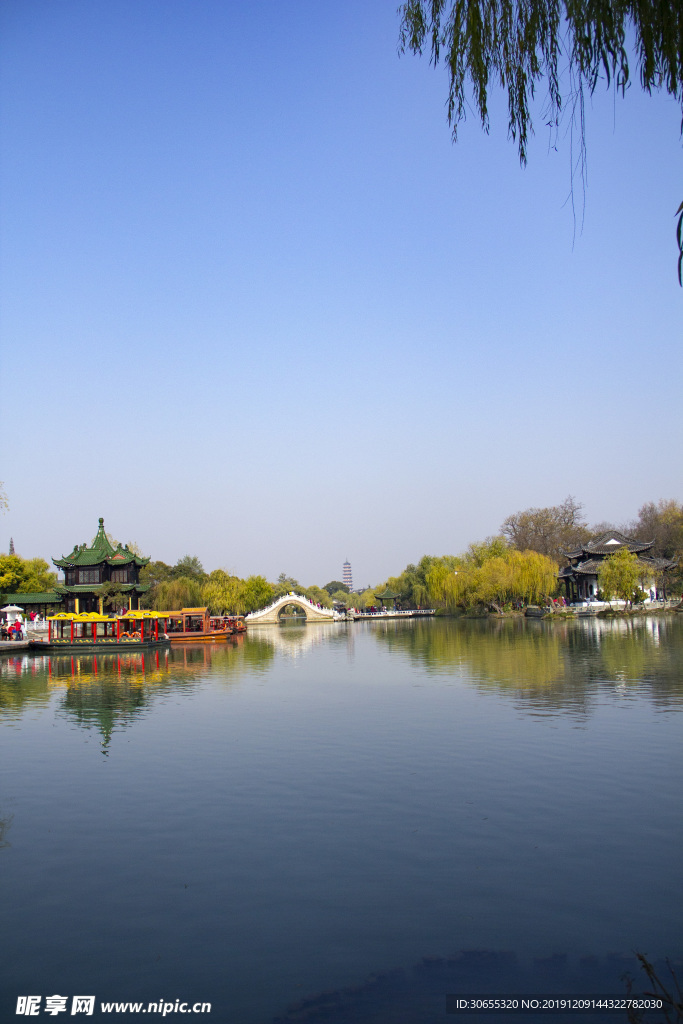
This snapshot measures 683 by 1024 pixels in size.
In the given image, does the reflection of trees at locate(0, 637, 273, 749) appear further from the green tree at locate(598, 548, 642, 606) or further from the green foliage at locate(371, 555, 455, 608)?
the green foliage at locate(371, 555, 455, 608)

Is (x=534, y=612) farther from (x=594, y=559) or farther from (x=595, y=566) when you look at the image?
(x=594, y=559)

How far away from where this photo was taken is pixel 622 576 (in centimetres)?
4194

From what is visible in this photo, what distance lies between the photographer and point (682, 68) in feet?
12.4

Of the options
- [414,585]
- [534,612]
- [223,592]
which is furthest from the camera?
[414,585]

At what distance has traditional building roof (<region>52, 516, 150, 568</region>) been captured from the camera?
48.3m

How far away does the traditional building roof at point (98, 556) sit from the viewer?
48.3 meters

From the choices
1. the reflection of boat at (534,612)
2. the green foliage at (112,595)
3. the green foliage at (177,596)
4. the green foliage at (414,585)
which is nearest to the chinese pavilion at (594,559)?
the reflection of boat at (534,612)

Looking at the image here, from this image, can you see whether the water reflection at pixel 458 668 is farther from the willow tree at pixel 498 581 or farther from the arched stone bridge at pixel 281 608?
the arched stone bridge at pixel 281 608

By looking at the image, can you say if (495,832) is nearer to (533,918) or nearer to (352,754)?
(533,918)

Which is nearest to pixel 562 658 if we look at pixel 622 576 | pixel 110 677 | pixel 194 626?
pixel 110 677

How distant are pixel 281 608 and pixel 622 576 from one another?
117 ft

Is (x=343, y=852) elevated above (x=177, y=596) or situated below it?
below

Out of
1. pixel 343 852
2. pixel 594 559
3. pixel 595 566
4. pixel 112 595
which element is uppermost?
pixel 594 559

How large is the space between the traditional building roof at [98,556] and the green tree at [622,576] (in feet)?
96.3
